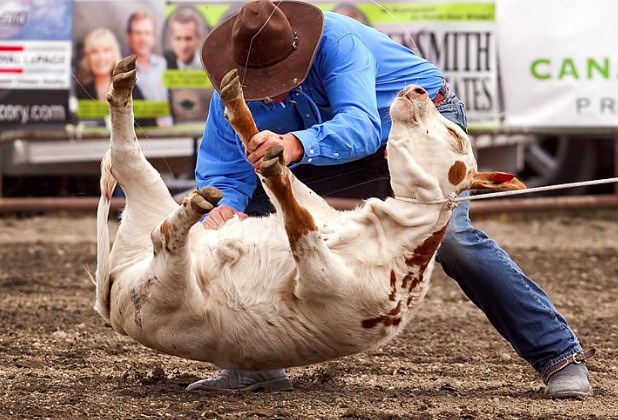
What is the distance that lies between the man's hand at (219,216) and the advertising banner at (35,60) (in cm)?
503

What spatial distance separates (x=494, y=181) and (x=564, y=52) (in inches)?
205

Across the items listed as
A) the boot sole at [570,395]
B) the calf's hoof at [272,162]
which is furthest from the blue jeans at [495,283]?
the calf's hoof at [272,162]

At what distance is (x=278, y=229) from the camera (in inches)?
168

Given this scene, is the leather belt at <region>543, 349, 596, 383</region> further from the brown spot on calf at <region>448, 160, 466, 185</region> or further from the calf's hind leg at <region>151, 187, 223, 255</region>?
the calf's hind leg at <region>151, 187, 223, 255</region>

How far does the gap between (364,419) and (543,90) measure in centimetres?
560

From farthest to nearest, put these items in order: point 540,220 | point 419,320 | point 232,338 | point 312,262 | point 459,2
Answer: point 540,220
point 459,2
point 419,320
point 232,338
point 312,262

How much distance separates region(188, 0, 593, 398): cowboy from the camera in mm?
4355

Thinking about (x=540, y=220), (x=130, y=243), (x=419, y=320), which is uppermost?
(x=130, y=243)

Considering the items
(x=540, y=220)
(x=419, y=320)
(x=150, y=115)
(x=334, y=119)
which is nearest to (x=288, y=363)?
(x=334, y=119)

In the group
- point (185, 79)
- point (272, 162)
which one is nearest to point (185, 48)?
point (185, 79)

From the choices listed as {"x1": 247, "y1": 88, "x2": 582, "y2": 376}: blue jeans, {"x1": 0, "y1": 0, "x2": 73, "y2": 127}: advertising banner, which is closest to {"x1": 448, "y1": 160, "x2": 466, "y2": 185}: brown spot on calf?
{"x1": 247, "y1": 88, "x2": 582, "y2": 376}: blue jeans

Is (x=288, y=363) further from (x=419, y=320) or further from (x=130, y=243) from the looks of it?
(x=419, y=320)

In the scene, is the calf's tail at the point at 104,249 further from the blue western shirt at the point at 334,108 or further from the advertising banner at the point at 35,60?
the advertising banner at the point at 35,60

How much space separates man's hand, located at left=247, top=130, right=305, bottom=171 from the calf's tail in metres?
0.68
